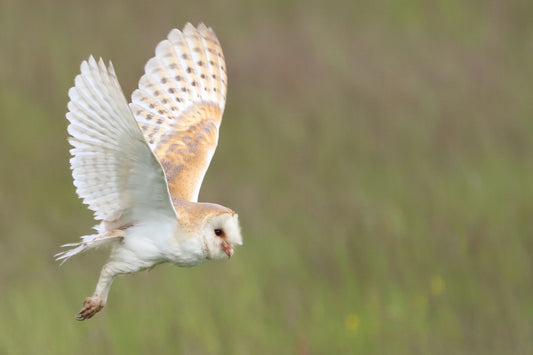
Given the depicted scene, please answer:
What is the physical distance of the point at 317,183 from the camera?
7.46 m

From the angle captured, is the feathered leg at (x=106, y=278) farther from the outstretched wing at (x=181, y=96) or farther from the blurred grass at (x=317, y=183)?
the blurred grass at (x=317, y=183)

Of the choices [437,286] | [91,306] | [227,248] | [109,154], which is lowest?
[91,306]

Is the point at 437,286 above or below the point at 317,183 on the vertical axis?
below

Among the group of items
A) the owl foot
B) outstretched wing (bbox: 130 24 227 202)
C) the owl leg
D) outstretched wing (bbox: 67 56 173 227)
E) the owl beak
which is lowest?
the owl foot

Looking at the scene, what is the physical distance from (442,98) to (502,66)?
37.4 inches

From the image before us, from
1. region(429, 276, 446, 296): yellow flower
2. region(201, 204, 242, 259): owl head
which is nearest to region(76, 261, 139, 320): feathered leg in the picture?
region(201, 204, 242, 259): owl head

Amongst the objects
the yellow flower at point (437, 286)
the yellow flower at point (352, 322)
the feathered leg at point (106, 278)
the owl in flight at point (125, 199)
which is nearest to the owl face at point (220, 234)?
the owl in flight at point (125, 199)

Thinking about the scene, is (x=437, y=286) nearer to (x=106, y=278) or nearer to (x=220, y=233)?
(x=220, y=233)

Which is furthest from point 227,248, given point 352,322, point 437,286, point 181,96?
point 437,286

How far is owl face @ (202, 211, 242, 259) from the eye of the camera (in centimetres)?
392

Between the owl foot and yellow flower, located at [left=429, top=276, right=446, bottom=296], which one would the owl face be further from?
yellow flower, located at [left=429, top=276, right=446, bottom=296]

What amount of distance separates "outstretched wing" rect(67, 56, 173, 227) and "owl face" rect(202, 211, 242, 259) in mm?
173

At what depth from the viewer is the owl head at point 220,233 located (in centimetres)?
392

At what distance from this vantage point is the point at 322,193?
285 inches
